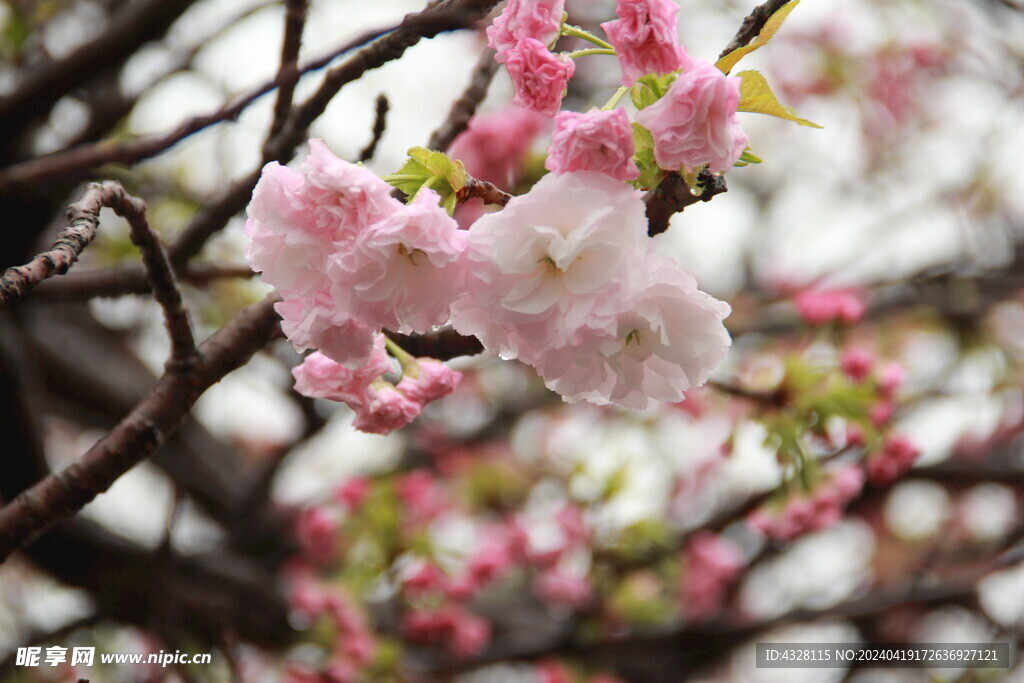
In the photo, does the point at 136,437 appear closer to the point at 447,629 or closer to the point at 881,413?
the point at 881,413

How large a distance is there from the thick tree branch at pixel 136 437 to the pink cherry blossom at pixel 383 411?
10.5 inches

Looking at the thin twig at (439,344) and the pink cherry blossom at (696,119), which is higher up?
the thin twig at (439,344)

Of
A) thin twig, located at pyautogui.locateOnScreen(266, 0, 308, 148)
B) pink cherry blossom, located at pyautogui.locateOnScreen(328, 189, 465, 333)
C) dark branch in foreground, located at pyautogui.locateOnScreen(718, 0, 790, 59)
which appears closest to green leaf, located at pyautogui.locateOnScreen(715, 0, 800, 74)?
dark branch in foreground, located at pyautogui.locateOnScreen(718, 0, 790, 59)

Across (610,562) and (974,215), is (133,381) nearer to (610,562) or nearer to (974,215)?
(610,562)

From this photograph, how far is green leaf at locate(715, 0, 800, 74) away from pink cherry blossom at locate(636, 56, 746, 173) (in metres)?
0.07

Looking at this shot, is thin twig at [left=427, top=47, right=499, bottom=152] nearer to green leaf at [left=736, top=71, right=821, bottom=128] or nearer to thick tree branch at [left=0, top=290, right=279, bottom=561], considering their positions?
thick tree branch at [left=0, top=290, right=279, bottom=561]

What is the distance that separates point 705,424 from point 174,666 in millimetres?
3248

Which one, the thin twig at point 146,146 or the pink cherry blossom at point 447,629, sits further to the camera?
the pink cherry blossom at point 447,629

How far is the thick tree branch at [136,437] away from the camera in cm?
121

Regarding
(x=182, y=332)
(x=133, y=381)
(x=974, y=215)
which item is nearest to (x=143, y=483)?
(x=133, y=381)

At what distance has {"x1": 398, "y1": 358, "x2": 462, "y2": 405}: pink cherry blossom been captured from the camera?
1085mm

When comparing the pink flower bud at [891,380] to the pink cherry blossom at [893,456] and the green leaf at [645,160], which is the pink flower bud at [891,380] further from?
the green leaf at [645,160]

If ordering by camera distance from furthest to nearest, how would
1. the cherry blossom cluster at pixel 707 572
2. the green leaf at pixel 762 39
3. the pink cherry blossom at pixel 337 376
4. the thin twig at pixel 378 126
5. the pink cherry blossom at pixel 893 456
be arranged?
the cherry blossom cluster at pixel 707 572 → the pink cherry blossom at pixel 893 456 → the thin twig at pixel 378 126 → the pink cherry blossom at pixel 337 376 → the green leaf at pixel 762 39

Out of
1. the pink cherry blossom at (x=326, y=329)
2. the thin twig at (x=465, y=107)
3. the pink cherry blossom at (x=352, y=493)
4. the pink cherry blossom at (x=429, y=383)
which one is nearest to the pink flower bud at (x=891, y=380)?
the thin twig at (x=465, y=107)
